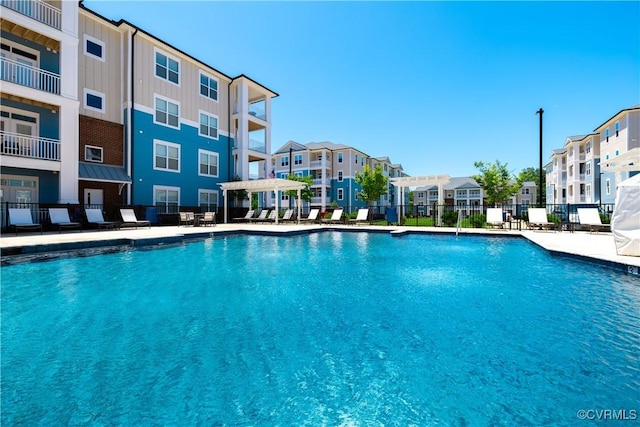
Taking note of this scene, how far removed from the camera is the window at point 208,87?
21.0 metres

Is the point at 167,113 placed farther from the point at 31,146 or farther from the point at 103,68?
the point at 31,146

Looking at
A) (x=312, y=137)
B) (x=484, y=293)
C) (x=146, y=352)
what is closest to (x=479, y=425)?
(x=146, y=352)

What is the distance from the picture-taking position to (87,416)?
6.53 feet

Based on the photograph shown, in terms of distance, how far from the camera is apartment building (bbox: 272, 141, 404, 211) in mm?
38656

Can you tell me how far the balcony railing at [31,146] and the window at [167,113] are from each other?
593 centimetres

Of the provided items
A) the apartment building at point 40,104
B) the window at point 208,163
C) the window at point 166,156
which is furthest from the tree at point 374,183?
the apartment building at point 40,104

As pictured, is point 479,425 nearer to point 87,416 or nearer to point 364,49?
Answer: point 87,416

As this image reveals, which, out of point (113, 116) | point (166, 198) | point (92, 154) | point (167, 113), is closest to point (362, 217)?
point (166, 198)

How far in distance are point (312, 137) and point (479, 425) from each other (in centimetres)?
4207

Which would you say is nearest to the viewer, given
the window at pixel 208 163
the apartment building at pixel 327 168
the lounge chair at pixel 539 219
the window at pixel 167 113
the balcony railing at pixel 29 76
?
the balcony railing at pixel 29 76

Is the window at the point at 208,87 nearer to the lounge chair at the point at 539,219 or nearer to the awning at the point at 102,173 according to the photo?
the awning at the point at 102,173

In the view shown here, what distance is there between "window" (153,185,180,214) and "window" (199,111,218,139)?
187 inches

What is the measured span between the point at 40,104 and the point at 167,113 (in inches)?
253

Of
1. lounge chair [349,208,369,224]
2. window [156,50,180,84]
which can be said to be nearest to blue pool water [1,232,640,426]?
lounge chair [349,208,369,224]
